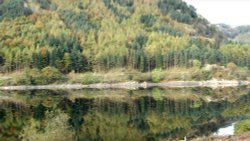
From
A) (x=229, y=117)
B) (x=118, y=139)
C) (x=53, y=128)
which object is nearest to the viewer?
(x=53, y=128)

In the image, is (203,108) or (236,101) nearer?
(203,108)

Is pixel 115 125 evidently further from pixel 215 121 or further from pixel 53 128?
pixel 53 128

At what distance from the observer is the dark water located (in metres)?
71.4

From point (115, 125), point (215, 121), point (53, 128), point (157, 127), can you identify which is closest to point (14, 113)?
point (115, 125)

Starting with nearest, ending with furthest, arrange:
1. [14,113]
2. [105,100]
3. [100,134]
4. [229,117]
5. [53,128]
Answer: [53,128] < [100,134] < [229,117] < [14,113] < [105,100]

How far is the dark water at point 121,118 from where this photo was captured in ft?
234

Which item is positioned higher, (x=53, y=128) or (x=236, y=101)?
(x=53, y=128)

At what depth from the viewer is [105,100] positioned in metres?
147

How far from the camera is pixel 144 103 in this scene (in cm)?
13500

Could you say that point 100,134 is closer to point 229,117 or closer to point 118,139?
point 118,139

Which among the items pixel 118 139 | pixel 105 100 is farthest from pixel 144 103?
pixel 118 139

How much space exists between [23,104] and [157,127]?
194ft

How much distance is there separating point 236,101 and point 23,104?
5956 centimetres

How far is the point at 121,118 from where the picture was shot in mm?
106188
